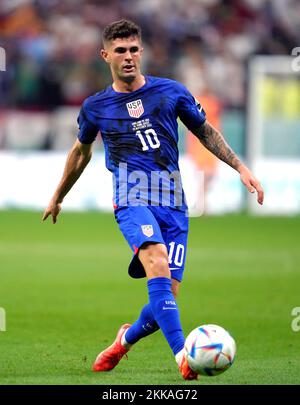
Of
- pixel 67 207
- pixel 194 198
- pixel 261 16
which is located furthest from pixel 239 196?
pixel 261 16

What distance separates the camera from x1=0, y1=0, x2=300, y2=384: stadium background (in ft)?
33.8

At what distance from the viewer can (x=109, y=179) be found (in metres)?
21.1

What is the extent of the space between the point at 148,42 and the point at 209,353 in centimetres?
1913

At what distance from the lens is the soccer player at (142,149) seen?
6.58 meters

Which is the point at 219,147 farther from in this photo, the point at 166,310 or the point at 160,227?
the point at 166,310

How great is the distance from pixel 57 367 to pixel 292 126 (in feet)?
55.9

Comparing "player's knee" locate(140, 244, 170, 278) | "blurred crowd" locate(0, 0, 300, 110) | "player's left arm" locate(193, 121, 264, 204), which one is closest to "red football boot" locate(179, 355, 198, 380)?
"player's knee" locate(140, 244, 170, 278)

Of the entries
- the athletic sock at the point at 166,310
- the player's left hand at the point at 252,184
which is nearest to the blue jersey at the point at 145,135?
the player's left hand at the point at 252,184

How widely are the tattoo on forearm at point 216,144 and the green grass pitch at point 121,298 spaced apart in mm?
1439

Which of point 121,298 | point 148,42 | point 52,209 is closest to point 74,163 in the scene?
point 52,209

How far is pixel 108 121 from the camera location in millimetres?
6797

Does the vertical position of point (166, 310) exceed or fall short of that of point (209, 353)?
it exceeds it

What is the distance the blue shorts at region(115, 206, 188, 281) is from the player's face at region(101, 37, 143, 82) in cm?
91

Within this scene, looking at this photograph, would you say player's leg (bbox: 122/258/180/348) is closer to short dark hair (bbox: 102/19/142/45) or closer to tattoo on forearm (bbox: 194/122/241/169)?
tattoo on forearm (bbox: 194/122/241/169)
